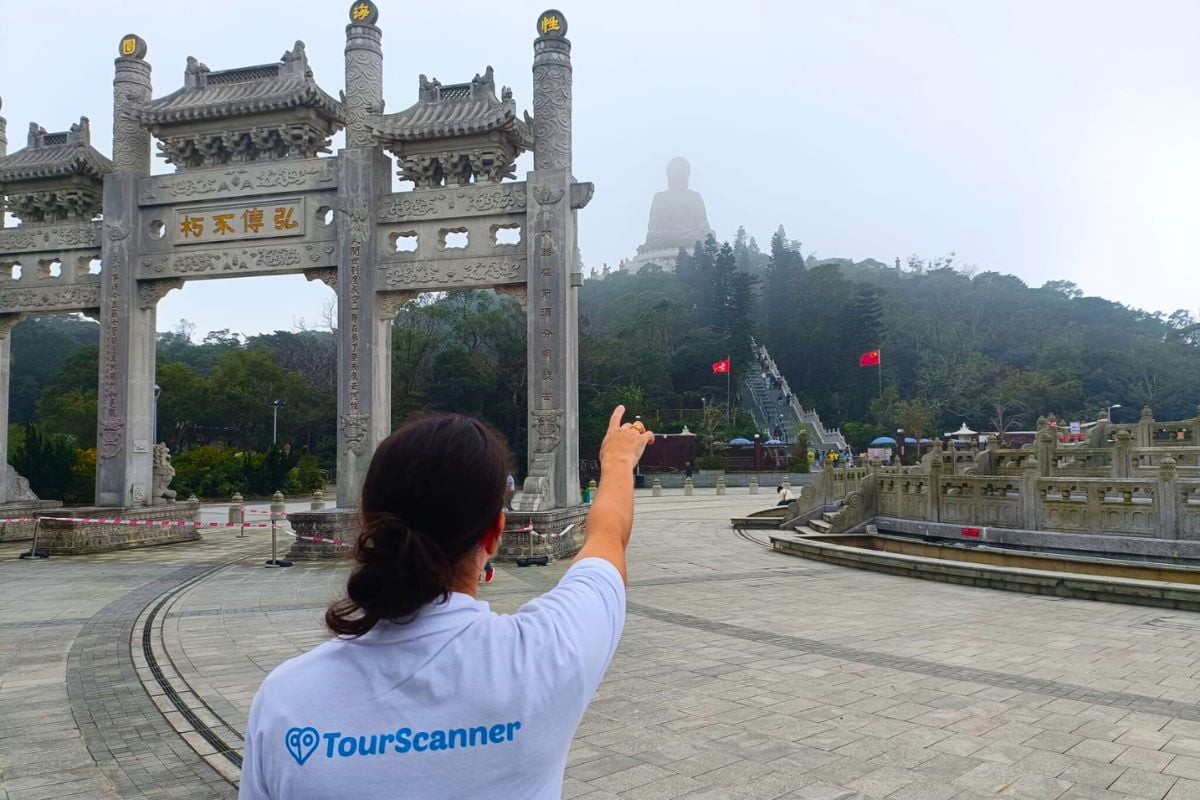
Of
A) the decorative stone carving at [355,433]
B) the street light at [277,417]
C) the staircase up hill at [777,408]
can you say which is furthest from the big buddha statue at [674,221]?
the decorative stone carving at [355,433]

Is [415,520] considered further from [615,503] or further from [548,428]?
[548,428]

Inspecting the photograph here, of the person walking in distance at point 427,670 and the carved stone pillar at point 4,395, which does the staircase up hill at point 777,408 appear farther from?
the person walking in distance at point 427,670

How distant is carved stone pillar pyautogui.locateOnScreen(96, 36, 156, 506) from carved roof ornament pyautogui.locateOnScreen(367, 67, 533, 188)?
4.67 m

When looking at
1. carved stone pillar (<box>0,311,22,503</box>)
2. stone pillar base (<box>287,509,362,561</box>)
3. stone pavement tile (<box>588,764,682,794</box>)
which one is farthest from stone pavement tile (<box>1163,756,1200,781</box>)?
carved stone pillar (<box>0,311,22,503</box>)

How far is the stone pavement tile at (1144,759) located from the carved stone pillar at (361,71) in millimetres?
12729

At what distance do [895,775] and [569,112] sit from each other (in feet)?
37.5

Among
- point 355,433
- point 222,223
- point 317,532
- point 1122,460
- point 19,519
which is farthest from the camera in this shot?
point 19,519

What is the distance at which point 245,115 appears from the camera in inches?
534

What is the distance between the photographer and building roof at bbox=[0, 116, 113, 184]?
1445 cm

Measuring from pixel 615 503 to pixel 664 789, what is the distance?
8.83 ft

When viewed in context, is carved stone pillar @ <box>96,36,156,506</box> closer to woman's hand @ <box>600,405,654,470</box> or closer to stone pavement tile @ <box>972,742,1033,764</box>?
stone pavement tile @ <box>972,742,1033,764</box>

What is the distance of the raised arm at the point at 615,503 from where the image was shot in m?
1.47

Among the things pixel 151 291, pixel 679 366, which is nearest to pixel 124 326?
pixel 151 291

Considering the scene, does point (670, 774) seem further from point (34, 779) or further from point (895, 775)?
point (34, 779)
